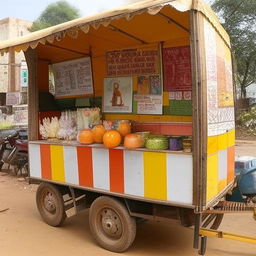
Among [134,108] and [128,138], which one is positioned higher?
[134,108]

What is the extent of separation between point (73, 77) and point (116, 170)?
7.65 ft

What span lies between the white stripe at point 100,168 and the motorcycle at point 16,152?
164 inches

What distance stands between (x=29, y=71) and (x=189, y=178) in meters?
2.78

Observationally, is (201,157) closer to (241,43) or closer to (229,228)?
(229,228)

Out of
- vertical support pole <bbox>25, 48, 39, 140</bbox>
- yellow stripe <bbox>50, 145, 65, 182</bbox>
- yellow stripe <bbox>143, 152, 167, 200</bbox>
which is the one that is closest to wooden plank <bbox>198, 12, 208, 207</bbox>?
yellow stripe <bbox>143, 152, 167, 200</bbox>

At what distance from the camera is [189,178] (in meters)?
3.29

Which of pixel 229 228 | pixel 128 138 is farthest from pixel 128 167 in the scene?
pixel 229 228

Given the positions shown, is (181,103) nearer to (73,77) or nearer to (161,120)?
(161,120)

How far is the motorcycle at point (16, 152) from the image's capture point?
7906 mm

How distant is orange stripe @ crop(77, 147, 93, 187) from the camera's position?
4105 mm

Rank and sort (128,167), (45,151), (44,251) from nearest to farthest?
(128,167), (44,251), (45,151)

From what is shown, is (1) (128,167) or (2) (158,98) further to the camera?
(2) (158,98)

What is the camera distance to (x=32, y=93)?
16.0ft

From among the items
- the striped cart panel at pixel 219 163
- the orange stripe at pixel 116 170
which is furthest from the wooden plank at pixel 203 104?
the orange stripe at pixel 116 170
